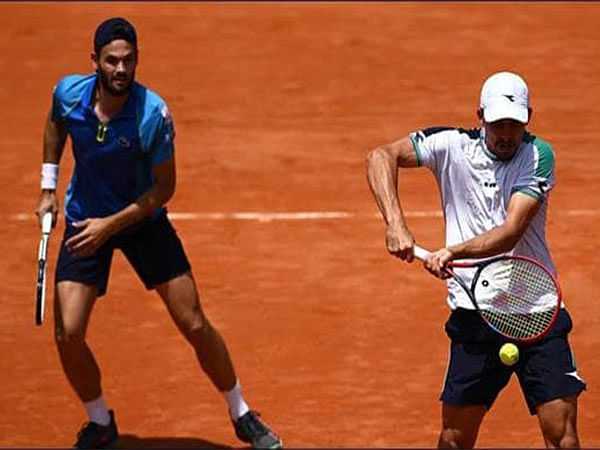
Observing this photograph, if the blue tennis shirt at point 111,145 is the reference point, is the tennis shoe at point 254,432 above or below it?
below

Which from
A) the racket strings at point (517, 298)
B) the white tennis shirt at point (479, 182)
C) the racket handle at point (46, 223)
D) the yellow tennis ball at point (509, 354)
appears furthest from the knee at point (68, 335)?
the yellow tennis ball at point (509, 354)

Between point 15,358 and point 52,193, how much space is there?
215cm

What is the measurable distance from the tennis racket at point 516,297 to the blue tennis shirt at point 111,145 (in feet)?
6.28

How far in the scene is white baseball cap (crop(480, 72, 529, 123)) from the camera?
7934 millimetres

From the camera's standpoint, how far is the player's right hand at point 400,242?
7918 millimetres

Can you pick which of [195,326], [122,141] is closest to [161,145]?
[122,141]

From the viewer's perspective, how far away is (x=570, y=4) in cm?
2005

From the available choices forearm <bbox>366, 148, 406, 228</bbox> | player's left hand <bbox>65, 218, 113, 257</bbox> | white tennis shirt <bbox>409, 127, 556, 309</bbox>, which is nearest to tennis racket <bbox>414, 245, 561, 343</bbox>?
white tennis shirt <bbox>409, 127, 556, 309</bbox>

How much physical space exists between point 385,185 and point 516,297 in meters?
0.86

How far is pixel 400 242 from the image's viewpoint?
793 centimetres

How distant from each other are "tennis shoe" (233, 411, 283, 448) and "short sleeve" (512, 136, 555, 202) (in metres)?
2.31

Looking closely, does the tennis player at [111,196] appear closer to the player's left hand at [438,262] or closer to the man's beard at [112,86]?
the man's beard at [112,86]

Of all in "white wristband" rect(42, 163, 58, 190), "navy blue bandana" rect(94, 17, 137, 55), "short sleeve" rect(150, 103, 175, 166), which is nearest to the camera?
"navy blue bandana" rect(94, 17, 137, 55)

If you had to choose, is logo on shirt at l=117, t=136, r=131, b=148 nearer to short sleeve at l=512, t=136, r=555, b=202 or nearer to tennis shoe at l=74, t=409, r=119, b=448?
tennis shoe at l=74, t=409, r=119, b=448
